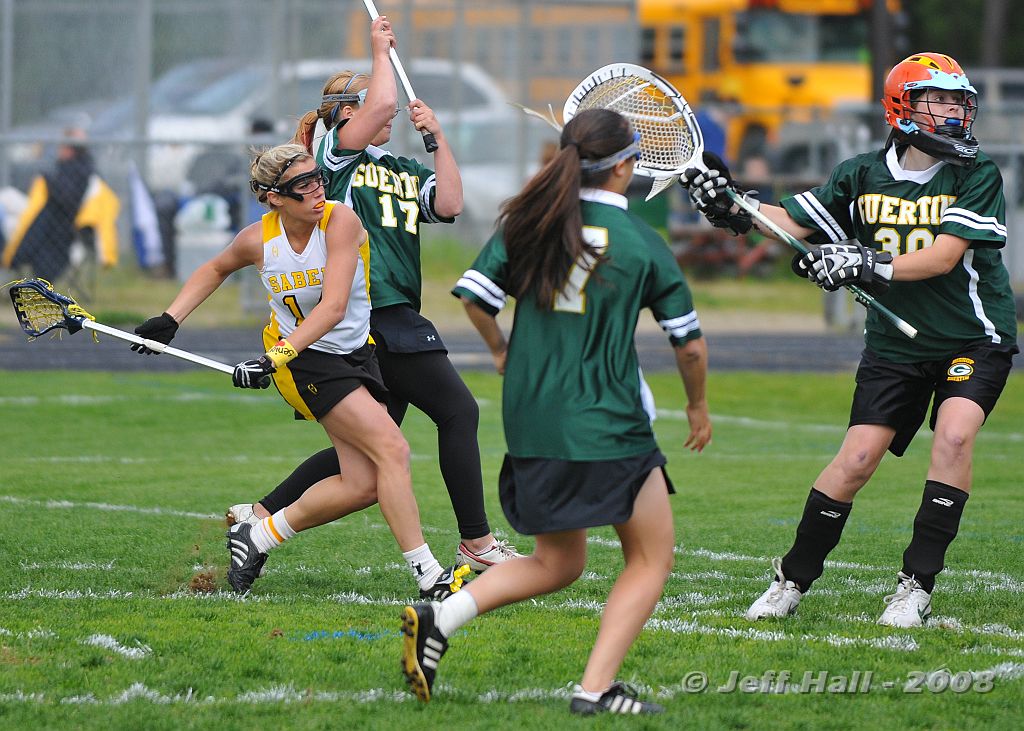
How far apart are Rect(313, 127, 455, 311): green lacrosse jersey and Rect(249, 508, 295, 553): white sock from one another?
0.94 meters

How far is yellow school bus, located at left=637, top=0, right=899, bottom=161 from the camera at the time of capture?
1059 inches

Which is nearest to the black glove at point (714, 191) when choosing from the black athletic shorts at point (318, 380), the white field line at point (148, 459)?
the black athletic shorts at point (318, 380)

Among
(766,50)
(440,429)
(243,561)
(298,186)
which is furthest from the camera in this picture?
(766,50)

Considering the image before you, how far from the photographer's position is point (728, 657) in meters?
5.15

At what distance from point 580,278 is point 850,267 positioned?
1547 mm

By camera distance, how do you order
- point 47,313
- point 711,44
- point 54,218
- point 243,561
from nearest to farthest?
1. point 243,561
2. point 47,313
3. point 54,218
4. point 711,44

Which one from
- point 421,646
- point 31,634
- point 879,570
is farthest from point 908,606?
point 31,634

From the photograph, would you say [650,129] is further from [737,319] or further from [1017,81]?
[1017,81]

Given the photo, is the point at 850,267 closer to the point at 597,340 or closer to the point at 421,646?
the point at 597,340

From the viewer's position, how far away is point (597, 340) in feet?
14.8

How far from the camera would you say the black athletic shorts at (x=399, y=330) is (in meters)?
6.41

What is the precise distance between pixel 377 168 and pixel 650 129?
1.22m

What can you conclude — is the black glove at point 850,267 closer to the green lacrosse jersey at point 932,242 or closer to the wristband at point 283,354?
the green lacrosse jersey at point 932,242

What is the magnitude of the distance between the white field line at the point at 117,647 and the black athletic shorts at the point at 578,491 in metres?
1.36
